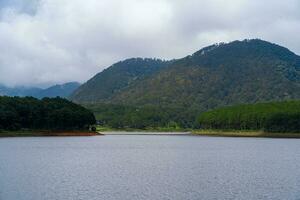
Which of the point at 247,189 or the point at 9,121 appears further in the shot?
the point at 9,121

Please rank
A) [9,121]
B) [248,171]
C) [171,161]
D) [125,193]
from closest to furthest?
[125,193] → [248,171] → [171,161] → [9,121]

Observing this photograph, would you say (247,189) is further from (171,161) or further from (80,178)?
(171,161)

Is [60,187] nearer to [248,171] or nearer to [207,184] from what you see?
[207,184]

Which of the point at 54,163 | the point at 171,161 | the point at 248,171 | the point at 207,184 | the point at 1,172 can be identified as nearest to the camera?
the point at 207,184

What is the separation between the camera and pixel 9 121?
198 m

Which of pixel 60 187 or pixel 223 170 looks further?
pixel 223 170

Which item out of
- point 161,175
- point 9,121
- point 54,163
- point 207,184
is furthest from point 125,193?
point 9,121

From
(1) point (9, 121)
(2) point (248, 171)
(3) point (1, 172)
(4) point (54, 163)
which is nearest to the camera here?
(3) point (1, 172)

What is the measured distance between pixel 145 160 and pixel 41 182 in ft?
120

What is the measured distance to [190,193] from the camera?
190ft

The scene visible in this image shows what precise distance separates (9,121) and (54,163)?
112951 millimetres

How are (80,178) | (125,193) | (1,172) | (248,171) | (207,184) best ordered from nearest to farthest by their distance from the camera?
(125,193)
(207,184)
(80,178)
(1,172)
(248,171)

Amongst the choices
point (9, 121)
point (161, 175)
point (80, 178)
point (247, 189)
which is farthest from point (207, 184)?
point (9, 121)

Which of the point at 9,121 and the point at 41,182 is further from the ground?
the point at 9,121
